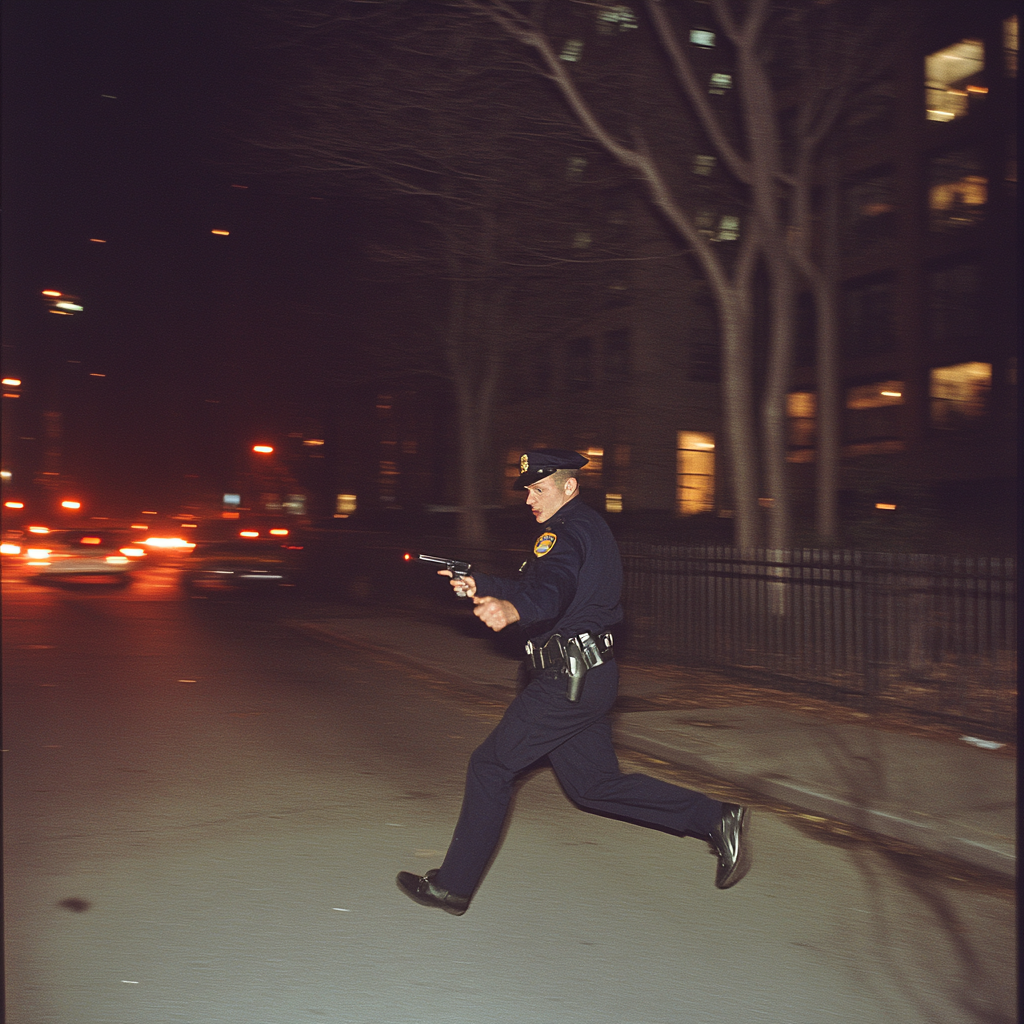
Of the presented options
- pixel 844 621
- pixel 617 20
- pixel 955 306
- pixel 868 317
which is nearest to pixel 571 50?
pixel 617 20

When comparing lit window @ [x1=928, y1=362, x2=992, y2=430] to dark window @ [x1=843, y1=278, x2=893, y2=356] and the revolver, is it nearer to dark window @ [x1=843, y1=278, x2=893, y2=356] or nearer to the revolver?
dark window @ [x1=843, y1=278, x2=893, y2=356]

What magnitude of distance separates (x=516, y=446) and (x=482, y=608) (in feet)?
107

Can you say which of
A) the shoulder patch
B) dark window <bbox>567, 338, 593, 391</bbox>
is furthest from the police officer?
dark window <bbox>567, 338, 593, 391</bbox>

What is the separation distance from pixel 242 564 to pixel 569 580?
620 inches

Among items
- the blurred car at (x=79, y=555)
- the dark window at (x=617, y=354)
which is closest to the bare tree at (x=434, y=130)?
the blurred car at (x=79, y=555)

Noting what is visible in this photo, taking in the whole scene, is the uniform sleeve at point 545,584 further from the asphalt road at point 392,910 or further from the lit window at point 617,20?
the lit window at point 617,20

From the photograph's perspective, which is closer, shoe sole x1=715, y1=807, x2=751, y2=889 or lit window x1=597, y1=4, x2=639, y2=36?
shoe sole x1=715, y1=807, x2=751, y2=889

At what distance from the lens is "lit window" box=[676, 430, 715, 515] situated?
35.9 m

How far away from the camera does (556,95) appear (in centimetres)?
1418

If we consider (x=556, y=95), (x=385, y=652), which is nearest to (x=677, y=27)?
(x=556, y=95)

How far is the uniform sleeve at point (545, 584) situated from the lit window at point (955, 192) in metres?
32.0

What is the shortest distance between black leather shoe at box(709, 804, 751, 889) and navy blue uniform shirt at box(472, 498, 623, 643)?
1033 mm

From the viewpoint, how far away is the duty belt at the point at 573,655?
4.50m

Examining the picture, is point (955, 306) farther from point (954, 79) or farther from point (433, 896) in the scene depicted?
point (433, 896)
